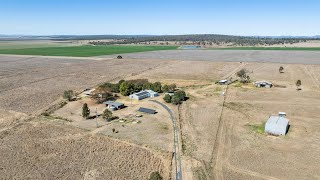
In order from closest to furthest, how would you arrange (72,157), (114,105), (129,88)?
1. (72,157)
2. (114,105)
3. (129,88)

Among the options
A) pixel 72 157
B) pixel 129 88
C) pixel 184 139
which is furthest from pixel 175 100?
pixel 72 157

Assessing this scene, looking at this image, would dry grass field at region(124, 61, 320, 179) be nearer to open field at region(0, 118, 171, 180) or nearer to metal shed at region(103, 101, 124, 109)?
open field at region(0, 118, 171, 180)

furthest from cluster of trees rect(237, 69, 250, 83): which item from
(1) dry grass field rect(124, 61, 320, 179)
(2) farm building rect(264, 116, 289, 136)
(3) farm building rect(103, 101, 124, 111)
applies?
(3) farm building rect(103, 101, 124, 111)

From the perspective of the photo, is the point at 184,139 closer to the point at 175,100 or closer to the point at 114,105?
the point at 175,100

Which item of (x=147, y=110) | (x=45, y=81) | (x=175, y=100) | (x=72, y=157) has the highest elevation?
(x=175, y=100)

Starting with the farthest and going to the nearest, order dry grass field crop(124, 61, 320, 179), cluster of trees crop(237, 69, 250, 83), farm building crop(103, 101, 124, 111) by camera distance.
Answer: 1. cluster of trees crop(237, 69, 250, 83)
2. farm building crop(103, 101, 124, 111)
3. dry grass field crop(124, 61, 320, 179)

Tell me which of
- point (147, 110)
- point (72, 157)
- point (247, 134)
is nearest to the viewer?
point (72, 157)

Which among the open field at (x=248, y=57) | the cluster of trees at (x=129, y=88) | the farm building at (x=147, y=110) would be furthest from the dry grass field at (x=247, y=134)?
the open field at (x=248, y=57)

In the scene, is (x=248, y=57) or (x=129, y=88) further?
(x=248, y=57)

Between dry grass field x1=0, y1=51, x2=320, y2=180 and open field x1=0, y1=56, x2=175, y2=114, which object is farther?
open field x1=0, y1=56, x2=175, y2=114

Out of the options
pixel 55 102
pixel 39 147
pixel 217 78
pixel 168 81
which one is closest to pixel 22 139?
pixel 39 147

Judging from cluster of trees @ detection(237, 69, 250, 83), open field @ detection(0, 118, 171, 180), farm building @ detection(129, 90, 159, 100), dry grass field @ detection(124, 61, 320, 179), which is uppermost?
cluster of trees @ detection(237, 69, 250, 83)
